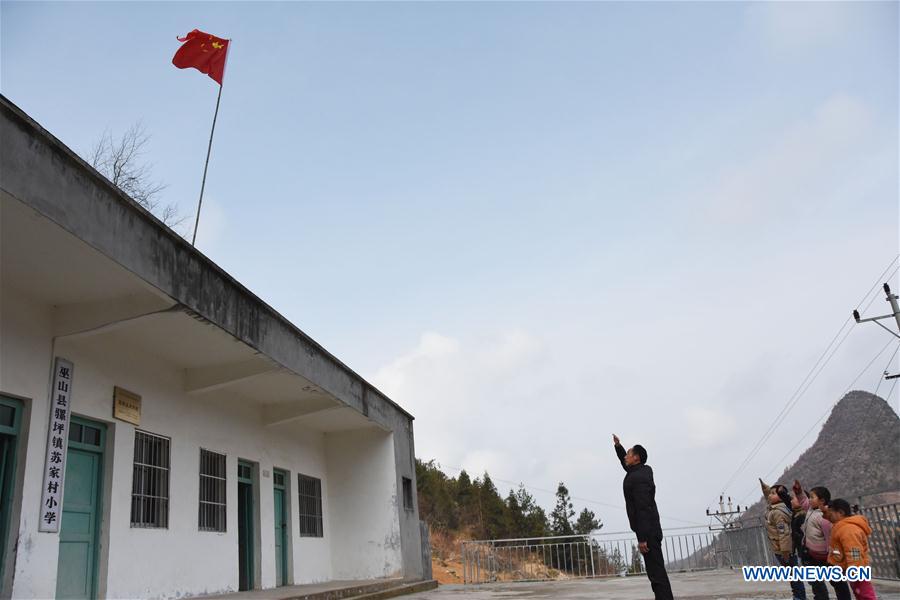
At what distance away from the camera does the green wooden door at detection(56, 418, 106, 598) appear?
21.8 feet

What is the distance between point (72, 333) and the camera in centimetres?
673

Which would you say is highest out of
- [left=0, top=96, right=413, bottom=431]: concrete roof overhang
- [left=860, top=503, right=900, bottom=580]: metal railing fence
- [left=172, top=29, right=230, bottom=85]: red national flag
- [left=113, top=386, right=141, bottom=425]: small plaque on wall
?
[left=172, top=29, right=230, bottom=85]: red national flag

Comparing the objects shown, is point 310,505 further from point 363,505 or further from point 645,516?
point 645,516

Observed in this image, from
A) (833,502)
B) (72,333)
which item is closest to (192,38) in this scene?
(72,333)

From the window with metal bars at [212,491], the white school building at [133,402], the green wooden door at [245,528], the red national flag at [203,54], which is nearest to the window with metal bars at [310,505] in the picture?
the white school building at [133,402]

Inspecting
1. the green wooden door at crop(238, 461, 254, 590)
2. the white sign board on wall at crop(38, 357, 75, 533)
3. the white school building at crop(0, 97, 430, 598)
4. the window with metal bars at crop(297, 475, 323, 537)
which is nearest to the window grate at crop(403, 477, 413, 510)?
the window with metal bars at crop(297, 475, 323, 537)

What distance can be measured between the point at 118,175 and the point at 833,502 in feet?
50.0

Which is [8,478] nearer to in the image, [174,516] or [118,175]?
[174,516]

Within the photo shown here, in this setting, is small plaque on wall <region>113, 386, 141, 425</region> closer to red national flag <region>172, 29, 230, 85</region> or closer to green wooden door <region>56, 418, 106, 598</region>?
green wooden door <region>56, 418, 106, 598</region>

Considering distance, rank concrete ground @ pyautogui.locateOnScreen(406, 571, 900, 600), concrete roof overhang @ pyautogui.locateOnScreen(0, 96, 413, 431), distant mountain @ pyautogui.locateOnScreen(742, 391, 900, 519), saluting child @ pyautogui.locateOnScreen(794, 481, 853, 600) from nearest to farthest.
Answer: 1. concrete roof overhang @ pyautogui.locateOnScreen(0, 96, 413, 431)
2. saluting child @ pyautogui.locateOnScreen(794, 481, 853, 600)
3. concrete ground @ pyautogui.locateOnScreen(406, 571, 900, 600)
4. distant mountain @ pyautogui.locateOnScreen(742, 391, 900, 519)

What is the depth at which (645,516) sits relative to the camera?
19.0 ft

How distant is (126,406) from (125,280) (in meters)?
2.06

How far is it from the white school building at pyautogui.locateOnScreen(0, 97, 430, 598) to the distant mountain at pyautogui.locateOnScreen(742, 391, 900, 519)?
33.7m

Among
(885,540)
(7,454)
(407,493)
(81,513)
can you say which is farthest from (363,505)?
(885,540)
